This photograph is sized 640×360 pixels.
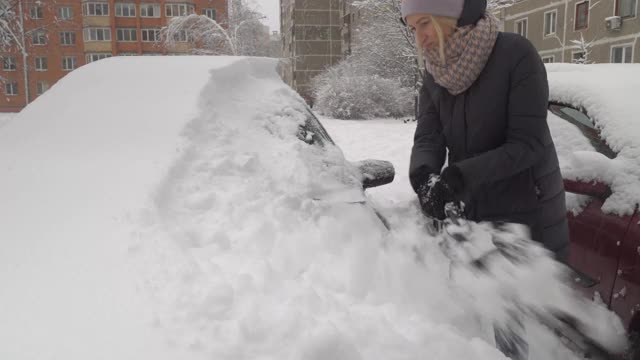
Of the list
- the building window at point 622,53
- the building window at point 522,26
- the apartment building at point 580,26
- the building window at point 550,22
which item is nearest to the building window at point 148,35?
the apartment building at point 580,26

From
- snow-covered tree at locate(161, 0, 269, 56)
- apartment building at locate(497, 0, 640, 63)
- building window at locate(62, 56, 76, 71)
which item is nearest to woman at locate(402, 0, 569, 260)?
apartment building at locate(497, 0, 640, 63)

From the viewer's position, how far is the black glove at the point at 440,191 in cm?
204

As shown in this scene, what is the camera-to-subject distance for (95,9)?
164 feet

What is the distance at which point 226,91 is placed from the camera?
2.61 m

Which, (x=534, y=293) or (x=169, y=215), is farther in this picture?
(x=534, y=293)

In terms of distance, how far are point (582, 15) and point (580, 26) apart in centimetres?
49

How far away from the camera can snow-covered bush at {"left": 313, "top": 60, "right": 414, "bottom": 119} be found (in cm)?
2216

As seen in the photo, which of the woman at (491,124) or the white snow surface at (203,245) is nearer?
the white snow surface at (203,245)

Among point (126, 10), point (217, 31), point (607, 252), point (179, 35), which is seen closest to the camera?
point (607, 252)

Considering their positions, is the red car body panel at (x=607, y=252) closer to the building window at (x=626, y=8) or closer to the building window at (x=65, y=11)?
the building window at (x=626, y=8)

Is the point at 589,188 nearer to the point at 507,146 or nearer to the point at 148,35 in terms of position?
the point at 507,146

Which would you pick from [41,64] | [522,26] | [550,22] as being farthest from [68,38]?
[550,22]

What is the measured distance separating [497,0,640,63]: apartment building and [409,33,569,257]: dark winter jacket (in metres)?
20.8

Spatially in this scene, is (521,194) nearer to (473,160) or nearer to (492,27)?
(473,160)
